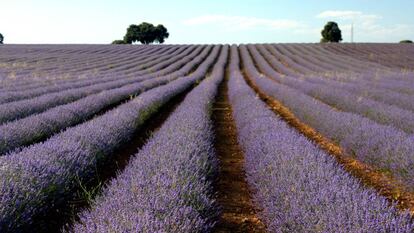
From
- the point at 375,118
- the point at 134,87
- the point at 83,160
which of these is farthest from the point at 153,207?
the point at 134,87

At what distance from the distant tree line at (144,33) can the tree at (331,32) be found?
24594 millimetres

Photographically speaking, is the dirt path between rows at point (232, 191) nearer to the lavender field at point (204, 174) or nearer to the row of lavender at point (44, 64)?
the lavender field at point (204, 174)

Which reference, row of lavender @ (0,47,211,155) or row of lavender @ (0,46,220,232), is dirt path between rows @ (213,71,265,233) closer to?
row of lavender @ (0,46,220,232)

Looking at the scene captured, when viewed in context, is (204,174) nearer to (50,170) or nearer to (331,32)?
(50,170)

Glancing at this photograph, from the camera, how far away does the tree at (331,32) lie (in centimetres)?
6550

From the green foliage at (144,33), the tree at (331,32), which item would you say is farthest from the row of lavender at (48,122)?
the tree at (331,32)

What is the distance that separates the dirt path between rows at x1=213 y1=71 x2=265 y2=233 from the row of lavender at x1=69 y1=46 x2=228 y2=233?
9.7 inches

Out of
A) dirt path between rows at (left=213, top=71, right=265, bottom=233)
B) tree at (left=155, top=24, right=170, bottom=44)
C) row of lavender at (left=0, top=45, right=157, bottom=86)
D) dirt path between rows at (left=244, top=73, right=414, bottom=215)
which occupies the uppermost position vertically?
tree at (left=155, top=24, right=170, bottom=44)

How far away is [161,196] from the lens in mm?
2975

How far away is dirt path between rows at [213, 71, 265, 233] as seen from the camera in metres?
3.60

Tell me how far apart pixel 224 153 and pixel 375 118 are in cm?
339

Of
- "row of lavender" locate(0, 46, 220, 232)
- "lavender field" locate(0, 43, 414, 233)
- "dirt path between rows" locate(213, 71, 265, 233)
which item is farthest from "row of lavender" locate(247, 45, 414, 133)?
"row of lavender" locate(0, 46, 220, 232)

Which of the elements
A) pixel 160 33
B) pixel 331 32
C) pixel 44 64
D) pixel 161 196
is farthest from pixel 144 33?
pixel 161 196

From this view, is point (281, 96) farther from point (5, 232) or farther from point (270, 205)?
point (5, 232)
